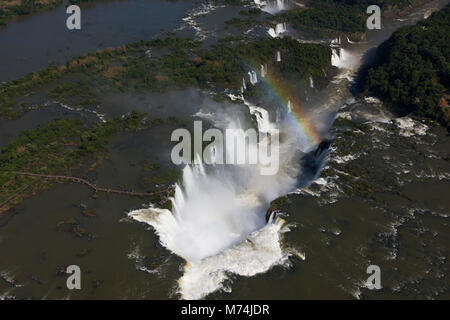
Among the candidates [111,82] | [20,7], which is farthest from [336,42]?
[20,7]

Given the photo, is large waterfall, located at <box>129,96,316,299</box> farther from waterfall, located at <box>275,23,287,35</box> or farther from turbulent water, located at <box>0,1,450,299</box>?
waterfall, located at <box>275,23,287,35</box>

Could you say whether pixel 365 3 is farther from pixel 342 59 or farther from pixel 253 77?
pixel 253 77

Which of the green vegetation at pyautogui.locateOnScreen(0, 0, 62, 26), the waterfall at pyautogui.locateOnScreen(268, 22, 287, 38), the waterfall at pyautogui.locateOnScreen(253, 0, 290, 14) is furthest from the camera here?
the waterfall at pyautogui.locateOnScreen(253, 0, 290, 14)

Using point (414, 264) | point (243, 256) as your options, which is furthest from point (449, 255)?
point (243, 256)

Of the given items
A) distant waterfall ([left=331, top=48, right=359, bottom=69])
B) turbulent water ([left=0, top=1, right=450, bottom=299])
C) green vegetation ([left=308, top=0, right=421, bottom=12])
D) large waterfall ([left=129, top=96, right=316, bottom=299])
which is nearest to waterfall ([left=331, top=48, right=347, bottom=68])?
distant waterfall ([left=331, top=48, right=359, bottom=69])

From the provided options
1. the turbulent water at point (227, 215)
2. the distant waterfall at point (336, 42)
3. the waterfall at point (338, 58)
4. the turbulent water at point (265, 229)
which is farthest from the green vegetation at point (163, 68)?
the turbulent water at point (265, 229)

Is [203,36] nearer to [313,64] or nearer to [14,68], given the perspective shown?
[313,64]
